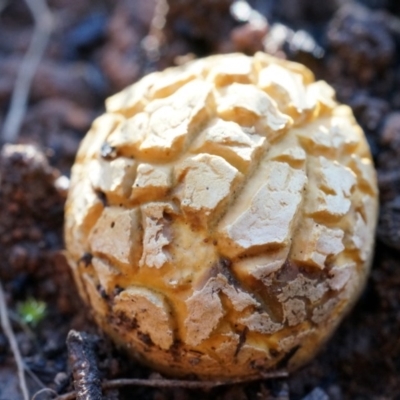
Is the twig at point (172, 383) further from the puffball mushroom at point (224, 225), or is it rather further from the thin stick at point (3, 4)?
the thin stick at point (3, 4)

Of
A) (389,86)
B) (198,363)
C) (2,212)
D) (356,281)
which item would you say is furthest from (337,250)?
(2,212)

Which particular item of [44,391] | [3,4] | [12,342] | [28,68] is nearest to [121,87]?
[28,68]

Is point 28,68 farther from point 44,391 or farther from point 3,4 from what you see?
point 44,391

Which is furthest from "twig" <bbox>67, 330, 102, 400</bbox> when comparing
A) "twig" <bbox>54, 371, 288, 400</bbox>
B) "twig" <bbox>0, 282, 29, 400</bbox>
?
"twig" <bbox>0, 282, 29, 400</bbox>

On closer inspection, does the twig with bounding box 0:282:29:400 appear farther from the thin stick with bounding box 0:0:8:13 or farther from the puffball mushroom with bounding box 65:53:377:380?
the thin stick with bounding box 0:0:8:13

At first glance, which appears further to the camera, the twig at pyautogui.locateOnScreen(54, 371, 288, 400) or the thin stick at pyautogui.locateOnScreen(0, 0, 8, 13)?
the thin stick at pyautogui.locateOnScreen(0, 0, 8, 13)

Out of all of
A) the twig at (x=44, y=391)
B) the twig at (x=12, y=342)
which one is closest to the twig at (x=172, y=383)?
the twig at (x=44, y=391)
